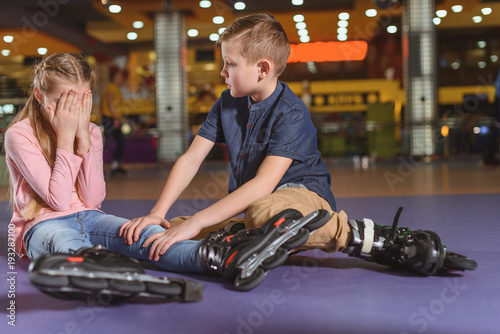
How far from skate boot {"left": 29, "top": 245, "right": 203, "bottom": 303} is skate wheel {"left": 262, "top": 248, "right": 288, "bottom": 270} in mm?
171

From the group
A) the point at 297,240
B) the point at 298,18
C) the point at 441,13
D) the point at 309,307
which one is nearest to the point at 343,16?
the point at 298,18

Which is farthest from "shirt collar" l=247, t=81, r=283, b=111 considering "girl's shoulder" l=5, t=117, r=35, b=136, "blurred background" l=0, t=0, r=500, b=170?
"blurred background" l=0, t=0, r=500, b=170

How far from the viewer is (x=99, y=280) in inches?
40.8

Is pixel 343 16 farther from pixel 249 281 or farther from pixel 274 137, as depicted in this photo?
pixel 249 281

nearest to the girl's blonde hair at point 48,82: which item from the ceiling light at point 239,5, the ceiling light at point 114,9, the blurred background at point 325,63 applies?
the blurred background at point 325,63

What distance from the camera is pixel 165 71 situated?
10.4 meters

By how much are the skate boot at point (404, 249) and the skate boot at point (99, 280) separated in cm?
47

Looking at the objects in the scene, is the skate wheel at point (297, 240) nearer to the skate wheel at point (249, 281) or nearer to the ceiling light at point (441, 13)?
the skate wheel at point (249, 281)

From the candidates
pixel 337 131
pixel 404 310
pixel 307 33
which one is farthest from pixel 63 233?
pixel 307 33

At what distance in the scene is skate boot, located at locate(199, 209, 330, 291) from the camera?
4.01ft

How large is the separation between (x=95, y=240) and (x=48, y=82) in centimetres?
47

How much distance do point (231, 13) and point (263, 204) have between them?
10542 millimetres

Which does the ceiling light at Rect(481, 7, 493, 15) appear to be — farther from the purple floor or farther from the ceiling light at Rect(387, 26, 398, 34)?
the purple floor

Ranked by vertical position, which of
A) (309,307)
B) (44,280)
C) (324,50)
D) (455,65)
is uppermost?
(324,50)
